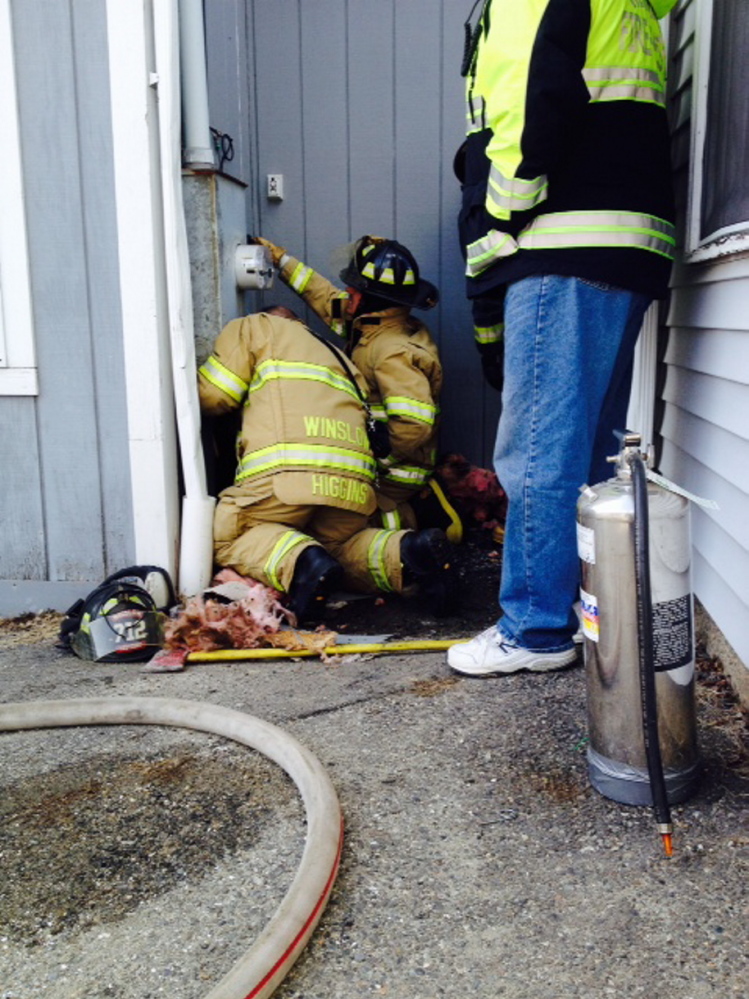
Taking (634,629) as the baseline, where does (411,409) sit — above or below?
above

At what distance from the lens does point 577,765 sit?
238 centimetres

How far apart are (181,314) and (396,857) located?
2378 mm

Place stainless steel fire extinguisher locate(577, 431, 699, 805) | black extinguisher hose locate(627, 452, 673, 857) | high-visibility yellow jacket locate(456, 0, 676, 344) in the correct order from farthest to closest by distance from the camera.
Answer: high-visibility yellow jacket locate(456, 0, 676, 344)
stainless steel fire extinguisher locate(577, 431, 699, 805)
black extinguisher hose locate(627, 452, 673, 857)

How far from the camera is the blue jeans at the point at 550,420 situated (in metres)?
2.71

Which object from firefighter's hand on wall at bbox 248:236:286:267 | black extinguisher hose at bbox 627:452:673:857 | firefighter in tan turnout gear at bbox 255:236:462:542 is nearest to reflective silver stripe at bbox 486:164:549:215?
black extinguisher hose at bbox 627:452:673:857

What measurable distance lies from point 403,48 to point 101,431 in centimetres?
242

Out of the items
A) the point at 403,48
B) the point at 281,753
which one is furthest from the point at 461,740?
the point at 403,48

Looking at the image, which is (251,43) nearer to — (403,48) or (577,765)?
(403,48)

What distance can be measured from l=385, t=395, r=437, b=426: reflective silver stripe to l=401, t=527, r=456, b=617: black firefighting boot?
628 mm

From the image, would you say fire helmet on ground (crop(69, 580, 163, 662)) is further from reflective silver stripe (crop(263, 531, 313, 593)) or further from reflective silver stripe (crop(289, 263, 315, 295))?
reflective silver stripe (crop(289, 263, 315, 295))

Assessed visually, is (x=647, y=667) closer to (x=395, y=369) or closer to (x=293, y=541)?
(x=293, y=541)

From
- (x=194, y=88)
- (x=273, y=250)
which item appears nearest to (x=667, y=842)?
(x=194, y=88)

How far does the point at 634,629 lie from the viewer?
209 centimetres

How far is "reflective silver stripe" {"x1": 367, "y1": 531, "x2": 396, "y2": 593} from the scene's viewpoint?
394 cm
